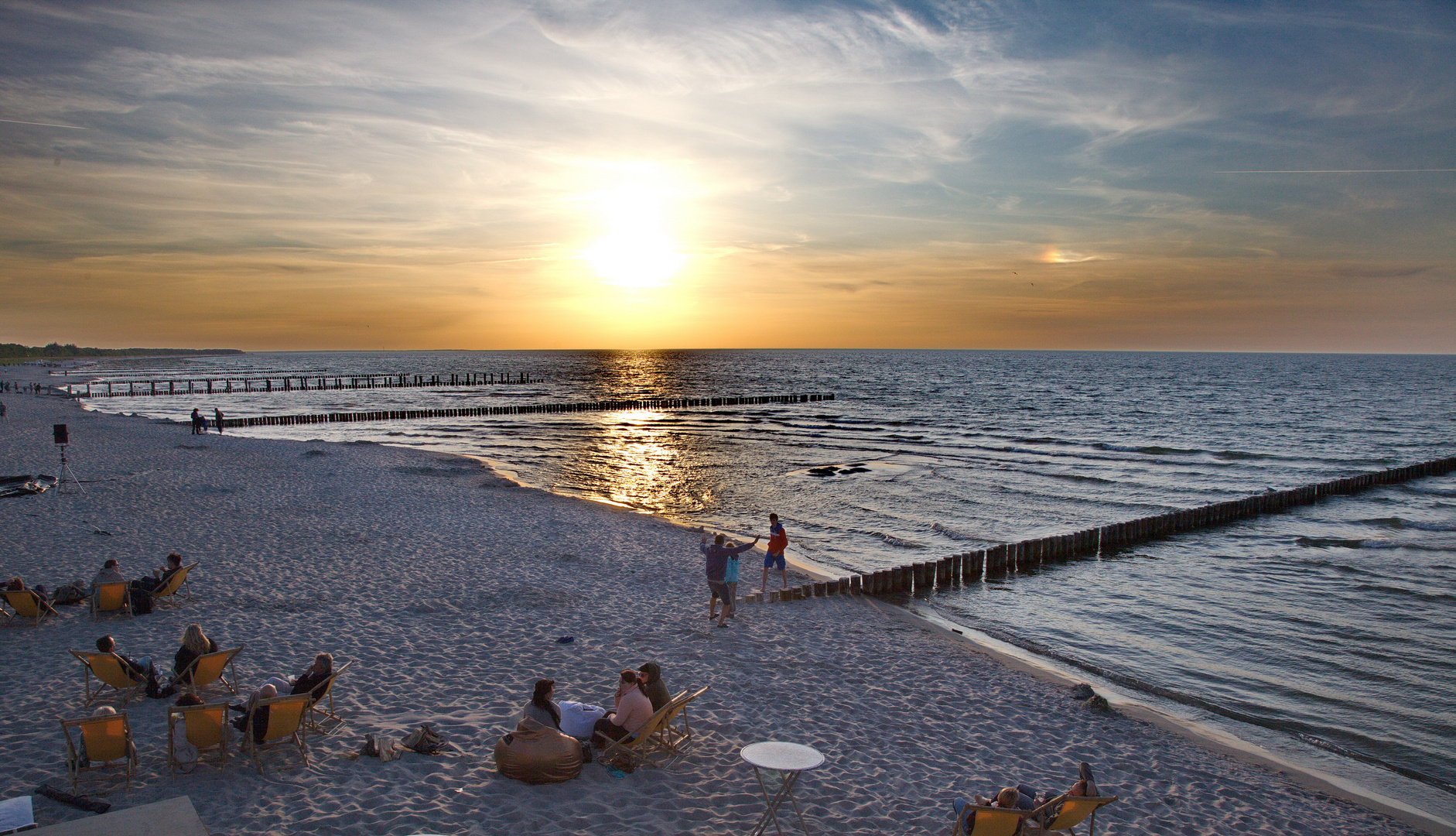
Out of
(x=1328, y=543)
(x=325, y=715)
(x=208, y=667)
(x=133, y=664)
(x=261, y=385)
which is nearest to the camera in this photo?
(x=325, y=715)

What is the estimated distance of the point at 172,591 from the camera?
42.2ft

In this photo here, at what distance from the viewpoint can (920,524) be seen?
83.0 ft

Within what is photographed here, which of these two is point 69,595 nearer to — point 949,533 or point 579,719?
point 579,719

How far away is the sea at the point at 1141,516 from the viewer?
499 inches

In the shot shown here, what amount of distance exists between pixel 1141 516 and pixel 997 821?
2415cm

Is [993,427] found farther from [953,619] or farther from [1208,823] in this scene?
[1208,823]

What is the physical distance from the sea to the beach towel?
341 inches

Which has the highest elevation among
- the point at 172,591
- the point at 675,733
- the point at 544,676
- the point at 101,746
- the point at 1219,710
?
the point at 101,746

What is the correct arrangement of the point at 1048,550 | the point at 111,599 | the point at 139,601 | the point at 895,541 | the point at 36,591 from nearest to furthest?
the point at 36,591, the point at 111,599, the point at 139,601, the point at 1048,550, the point at 895,541

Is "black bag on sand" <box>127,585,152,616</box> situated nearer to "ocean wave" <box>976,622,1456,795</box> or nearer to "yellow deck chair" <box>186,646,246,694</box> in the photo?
"yellow deck chair" <box>186,646,246,694</box>

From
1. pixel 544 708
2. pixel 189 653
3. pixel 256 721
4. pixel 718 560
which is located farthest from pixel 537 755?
pixel 718 560

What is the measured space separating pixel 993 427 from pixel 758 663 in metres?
50.8

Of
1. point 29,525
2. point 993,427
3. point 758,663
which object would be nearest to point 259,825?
point 758,663

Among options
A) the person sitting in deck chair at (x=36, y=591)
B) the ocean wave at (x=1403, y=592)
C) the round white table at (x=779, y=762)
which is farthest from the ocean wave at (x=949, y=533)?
the person sitting in deck chair at (x=36, y=591)
